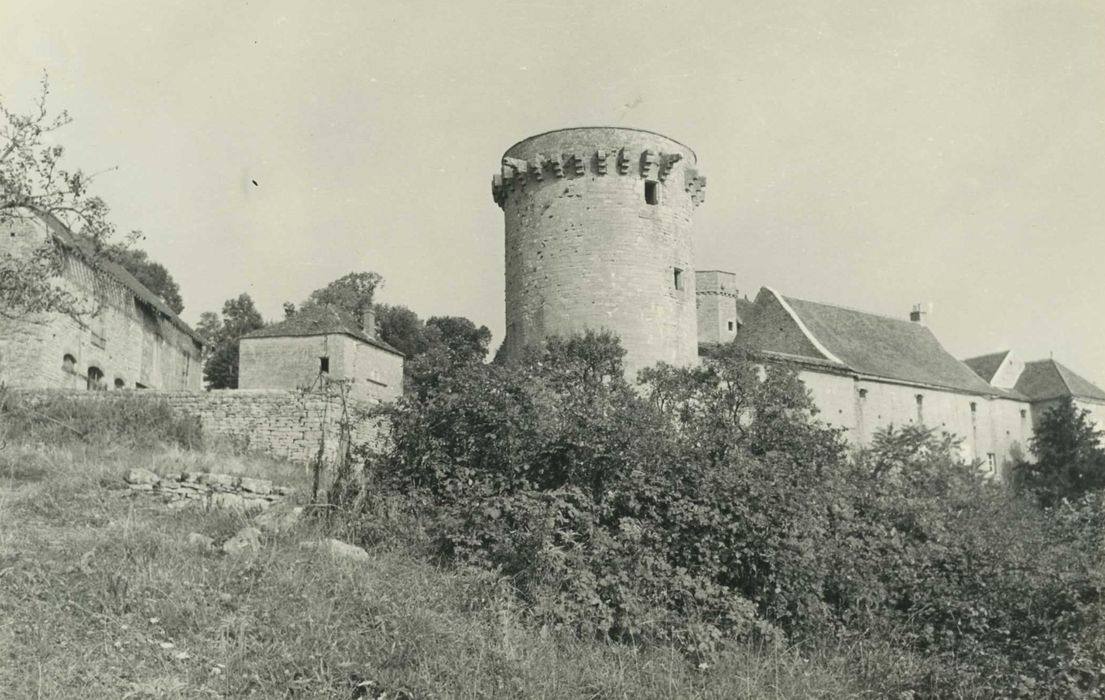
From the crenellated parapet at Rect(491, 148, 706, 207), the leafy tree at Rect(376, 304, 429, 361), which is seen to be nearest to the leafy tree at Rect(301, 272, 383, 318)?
the leafy tree at Rect(376, 304, 429, 361)

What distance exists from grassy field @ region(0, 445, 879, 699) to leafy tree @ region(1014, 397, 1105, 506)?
1205 inches

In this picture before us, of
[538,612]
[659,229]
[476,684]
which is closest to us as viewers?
[476,684]

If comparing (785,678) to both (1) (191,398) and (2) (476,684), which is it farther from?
(1) (191,398)

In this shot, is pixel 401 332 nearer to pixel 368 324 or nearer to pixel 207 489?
pixel 368 324

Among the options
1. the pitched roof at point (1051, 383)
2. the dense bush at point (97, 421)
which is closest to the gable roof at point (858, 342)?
the pitched roof at point (1051, 383)

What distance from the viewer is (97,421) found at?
16.6m

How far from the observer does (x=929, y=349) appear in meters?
39.9

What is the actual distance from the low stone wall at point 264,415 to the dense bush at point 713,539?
7.19m

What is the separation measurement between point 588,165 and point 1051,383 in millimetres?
30607

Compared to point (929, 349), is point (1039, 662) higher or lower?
lower

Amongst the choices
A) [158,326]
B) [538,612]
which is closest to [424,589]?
[538,612]

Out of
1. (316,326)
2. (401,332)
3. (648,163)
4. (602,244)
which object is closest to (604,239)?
(602,244)

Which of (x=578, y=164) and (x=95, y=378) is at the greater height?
(x=578, y=164)

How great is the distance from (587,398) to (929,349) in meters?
33.0
